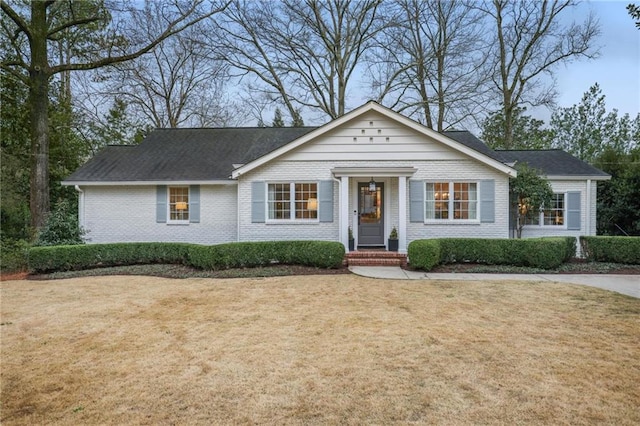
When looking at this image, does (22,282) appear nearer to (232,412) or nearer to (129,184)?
(129,184)

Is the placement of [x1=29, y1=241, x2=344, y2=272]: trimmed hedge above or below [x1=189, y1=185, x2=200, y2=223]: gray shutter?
below

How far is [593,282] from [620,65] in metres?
18.3

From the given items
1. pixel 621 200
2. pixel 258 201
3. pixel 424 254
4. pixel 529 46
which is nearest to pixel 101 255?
pixel 258 201

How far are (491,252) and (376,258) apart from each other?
3.28 meters

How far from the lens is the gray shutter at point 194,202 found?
13000 mm

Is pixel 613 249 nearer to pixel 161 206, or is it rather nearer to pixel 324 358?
pixel 324 358

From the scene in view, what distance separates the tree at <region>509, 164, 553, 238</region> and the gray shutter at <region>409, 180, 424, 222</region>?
10.7 feet

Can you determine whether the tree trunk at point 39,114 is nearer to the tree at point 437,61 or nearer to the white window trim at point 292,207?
the white window trim at point 292,207

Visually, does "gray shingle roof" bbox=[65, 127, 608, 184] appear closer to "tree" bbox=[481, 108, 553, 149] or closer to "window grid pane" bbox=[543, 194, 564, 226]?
"window grid pane" bbox=[543, 194, 564, 226]

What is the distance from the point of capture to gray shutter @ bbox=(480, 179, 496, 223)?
11719 millimetres

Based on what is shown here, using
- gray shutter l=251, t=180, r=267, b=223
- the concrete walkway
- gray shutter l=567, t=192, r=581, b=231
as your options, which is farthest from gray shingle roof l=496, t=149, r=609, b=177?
gray shutter l=251, t=180, r=267, b=223

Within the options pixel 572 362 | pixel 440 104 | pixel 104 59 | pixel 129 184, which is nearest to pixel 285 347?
pixel 572 362

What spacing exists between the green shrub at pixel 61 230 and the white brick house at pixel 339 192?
1.38m

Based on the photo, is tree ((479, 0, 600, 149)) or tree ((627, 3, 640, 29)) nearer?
tree ((627, 3, 640, 29))
